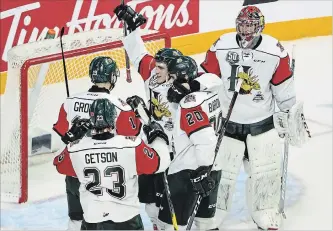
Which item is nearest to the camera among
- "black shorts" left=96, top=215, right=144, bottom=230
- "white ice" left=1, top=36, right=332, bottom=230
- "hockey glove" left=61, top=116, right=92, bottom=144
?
"black shorts" left=96, top=215, right=144, bottom=230

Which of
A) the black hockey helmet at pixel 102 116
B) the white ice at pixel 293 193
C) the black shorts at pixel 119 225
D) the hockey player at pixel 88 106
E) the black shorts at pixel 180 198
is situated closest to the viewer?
the black hockey helmet at pixel 102 116

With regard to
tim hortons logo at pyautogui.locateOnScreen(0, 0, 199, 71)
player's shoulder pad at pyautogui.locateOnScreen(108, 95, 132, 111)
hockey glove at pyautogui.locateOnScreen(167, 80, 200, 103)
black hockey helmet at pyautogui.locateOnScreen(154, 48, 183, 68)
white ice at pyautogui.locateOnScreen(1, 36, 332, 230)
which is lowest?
white ice at pyautogui.locateOnScreen(1, 36, 332, 230)

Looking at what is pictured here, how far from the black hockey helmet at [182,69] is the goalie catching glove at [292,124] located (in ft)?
2.26

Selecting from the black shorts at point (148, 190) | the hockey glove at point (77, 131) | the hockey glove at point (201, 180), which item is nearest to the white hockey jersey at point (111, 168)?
the hockey glove at point (77, 131)

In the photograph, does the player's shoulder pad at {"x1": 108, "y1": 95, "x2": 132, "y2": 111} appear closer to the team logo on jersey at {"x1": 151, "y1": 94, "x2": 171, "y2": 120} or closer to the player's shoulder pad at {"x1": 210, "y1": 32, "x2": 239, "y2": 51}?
the team logo on jersey at {"x1": 151, "y1": 94, "x2": 171, "y2": 120}

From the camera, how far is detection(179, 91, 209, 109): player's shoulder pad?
137 inches

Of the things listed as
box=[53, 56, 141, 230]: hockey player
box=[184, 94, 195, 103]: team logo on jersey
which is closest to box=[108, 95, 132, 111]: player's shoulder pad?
box=[53, 56, 141, 230]: hockey player

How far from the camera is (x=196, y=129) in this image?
3457 millimetres

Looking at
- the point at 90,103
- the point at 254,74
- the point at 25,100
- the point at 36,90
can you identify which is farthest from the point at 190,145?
the point at 36,90

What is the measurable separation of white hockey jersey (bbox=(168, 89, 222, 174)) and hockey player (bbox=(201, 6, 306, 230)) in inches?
17.4

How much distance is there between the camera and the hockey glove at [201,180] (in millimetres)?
3488

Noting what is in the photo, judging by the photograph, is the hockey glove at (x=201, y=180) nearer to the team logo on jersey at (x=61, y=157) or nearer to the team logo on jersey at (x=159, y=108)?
the team logo on jersey at (x=159, y=108)

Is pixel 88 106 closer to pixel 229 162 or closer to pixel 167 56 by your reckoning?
pixel 167 56

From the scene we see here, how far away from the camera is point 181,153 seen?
3.62 meters
